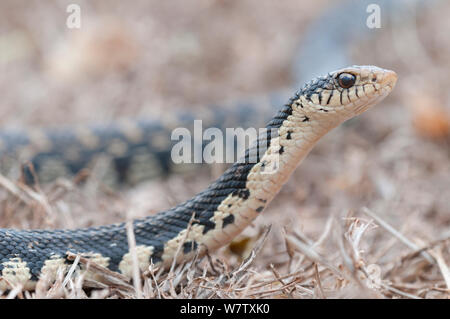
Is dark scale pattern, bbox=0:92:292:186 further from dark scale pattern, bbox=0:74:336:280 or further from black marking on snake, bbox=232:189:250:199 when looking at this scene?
black marking on snake, bbox=232:189:250:199

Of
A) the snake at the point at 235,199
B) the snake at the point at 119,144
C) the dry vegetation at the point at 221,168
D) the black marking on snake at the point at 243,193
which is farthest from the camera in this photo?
the snake at the point at 119,144

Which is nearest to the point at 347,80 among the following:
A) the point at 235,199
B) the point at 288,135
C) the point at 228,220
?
the point at 288,135

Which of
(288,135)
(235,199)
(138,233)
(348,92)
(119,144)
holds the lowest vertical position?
(138,233)

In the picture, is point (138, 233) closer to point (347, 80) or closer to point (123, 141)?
point (347, 80)

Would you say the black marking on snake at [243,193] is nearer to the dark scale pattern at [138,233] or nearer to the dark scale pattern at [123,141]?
the dark scale pattern at [138,233]

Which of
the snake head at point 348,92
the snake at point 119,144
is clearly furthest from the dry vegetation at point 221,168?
the snake head at point 348,92
